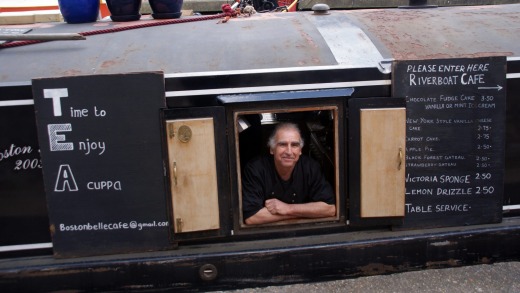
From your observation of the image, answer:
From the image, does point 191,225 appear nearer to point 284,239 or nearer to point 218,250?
point 218,250

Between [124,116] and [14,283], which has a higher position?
[124,116]

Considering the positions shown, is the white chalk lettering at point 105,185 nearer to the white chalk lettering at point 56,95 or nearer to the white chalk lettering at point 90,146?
the white chalk lettering at point 90,146

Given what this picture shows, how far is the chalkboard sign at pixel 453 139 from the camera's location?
3260 millimetres

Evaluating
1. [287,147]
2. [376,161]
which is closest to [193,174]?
[287,147]

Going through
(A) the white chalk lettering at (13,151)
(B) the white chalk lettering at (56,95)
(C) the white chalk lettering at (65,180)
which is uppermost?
(B) the white chalk lettering at (56,95)

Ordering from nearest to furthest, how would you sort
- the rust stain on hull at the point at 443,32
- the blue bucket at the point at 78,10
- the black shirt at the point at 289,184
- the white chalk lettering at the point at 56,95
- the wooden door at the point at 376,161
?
the white chalk lettering at the point at 56,95, the wooden door at the point at 376,161, the rust stain on hull at the point at 443,32, the black shirt at the point at 289,184, the blue bucket at the point at 78,10

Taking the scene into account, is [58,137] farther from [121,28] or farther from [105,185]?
[121,28]

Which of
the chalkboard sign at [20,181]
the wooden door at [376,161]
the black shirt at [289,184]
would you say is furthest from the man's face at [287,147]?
the chalkboard sign at [20,181]

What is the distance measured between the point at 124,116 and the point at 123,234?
69cm

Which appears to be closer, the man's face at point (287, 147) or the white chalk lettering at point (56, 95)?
the white chalk lettering at point (56, 95)

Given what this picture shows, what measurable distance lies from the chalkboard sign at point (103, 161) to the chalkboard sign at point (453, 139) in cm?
150

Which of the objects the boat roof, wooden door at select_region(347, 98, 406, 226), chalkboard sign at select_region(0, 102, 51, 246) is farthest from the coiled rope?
wooden door at select_region(347, 98, 406, 226)

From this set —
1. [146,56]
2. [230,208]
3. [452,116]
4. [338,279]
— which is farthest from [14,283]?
[452,116]

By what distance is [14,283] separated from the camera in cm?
307
